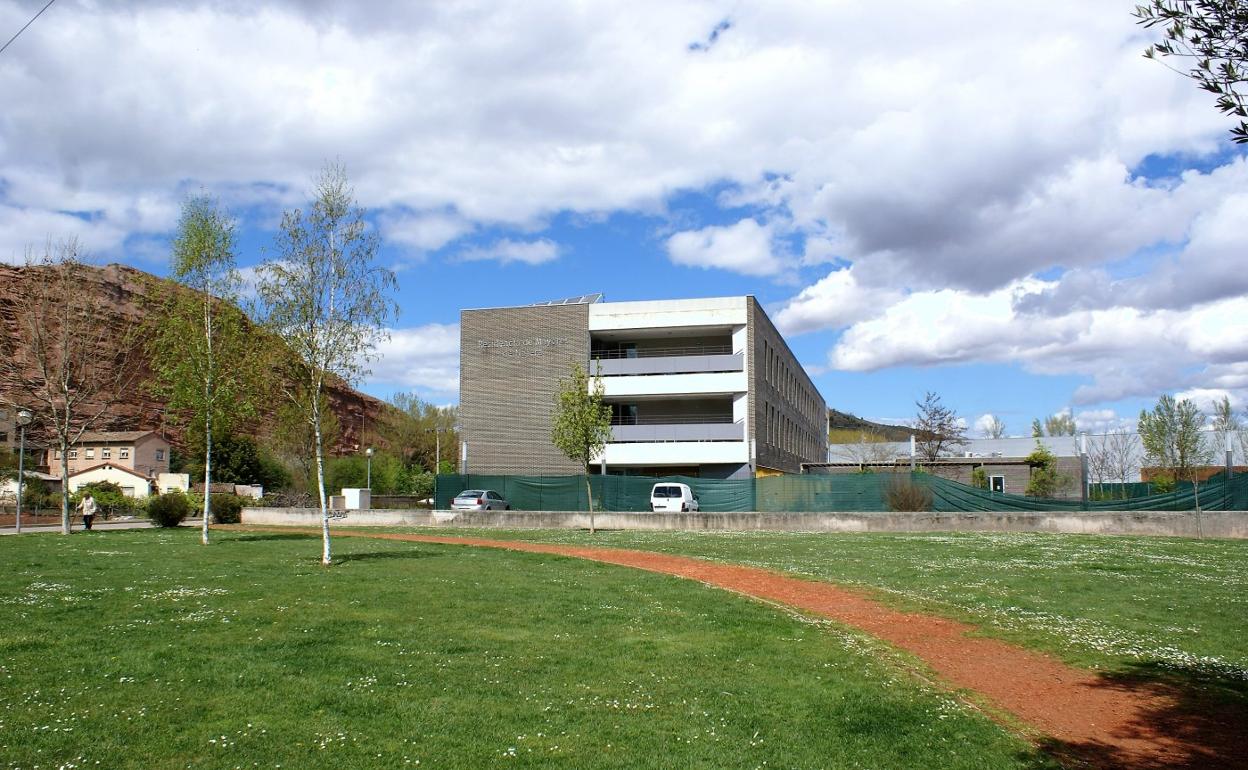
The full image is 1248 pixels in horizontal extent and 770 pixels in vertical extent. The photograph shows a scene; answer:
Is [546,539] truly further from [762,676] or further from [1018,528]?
[762,676]

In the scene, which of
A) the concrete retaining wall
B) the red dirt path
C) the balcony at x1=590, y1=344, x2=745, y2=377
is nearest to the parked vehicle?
the concrete retaining wall

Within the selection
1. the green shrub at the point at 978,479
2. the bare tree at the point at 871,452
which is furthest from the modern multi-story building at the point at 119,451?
the green shrub at the point at 978,479

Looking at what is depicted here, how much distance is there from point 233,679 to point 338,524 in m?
33.4

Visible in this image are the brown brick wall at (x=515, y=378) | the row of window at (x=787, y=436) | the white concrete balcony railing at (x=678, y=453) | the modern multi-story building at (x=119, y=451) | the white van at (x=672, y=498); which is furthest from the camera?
the modern multi-story building at (x=119, y=451)

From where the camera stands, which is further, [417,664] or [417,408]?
[417,408]

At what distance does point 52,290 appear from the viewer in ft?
99.4

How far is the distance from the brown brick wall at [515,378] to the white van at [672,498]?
2031 cm

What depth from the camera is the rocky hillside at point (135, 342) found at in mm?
26141

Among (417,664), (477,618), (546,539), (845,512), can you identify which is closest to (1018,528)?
(845,512)

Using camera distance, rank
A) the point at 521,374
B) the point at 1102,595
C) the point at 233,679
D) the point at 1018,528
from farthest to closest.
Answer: the point at 521,374 → the point at 1018,528 → the point at 1102,595 → the point at 233,679

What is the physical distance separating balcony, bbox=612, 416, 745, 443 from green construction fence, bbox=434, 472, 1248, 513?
14.5 m

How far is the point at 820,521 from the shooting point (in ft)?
108

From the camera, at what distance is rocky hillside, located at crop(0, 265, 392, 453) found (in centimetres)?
2614

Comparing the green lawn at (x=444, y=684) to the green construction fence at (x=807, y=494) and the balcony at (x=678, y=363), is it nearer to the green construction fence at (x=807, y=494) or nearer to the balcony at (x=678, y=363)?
the green construction fence at (x=807, y=494)
